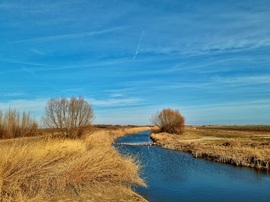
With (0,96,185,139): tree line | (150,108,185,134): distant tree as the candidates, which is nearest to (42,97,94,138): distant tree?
(0,96,185,139): tree line

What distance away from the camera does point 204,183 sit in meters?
18.0

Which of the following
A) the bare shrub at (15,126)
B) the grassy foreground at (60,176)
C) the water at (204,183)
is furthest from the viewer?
the bare shrub at (15,126)

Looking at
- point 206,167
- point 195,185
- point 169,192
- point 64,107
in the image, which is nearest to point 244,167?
point 206,167

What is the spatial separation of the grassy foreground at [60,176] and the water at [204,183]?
1.61 metres

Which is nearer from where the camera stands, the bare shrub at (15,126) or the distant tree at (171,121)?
the bare shrub at (15,126)

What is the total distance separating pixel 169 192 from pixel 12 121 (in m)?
25.6

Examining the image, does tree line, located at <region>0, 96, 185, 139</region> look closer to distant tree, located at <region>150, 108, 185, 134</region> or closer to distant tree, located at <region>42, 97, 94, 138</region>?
distant tree, located at <region>42, 97, 94, 138</region>

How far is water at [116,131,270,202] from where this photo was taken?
1483cm

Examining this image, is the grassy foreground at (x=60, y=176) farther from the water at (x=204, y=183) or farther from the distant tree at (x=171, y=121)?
the distant tree at (x=171, y=121)

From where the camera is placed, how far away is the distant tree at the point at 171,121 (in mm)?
75688

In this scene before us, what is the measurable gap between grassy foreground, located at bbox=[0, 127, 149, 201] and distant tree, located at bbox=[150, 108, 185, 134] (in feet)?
199

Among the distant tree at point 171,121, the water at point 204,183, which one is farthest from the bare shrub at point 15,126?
the distant tree at point 171,121

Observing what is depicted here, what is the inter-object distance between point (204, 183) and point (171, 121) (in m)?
58.5

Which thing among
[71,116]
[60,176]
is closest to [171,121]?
[71,116]
